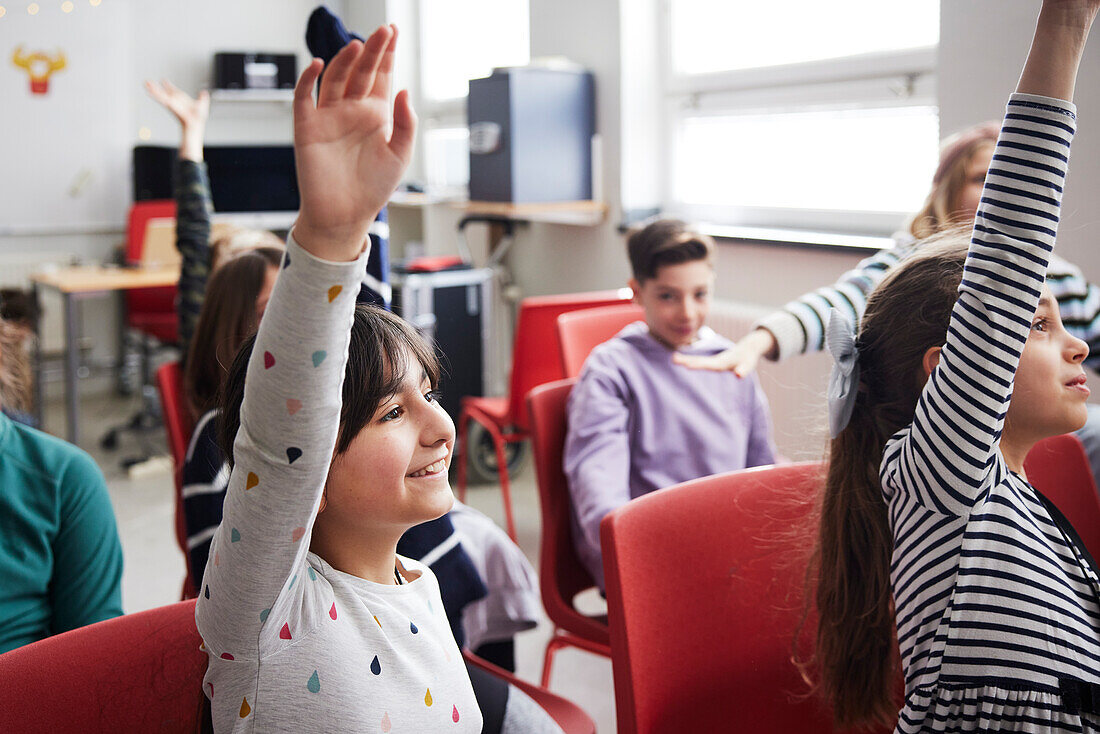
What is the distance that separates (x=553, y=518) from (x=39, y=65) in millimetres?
5458

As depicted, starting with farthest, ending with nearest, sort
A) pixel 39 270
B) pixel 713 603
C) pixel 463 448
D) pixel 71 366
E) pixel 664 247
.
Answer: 1. pixel 39 270
2. pixel 71 366
3. pixel 463 448
4. pixel 664 247
5. pixel 713 603

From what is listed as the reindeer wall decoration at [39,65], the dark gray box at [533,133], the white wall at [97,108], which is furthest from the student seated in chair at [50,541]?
the reindeer wall decoration at [39,65]

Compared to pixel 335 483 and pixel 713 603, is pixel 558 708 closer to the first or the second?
pixel 713 603

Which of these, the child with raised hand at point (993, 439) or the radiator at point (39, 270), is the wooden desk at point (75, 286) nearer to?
the radiator at point (39, 270)

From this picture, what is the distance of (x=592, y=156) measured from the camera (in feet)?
13.5

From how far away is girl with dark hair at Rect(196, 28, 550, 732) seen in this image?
2.11 feet

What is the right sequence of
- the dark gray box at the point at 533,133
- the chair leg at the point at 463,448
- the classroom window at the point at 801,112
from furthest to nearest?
the dark gray box at the point at 533,133, the chair leg at the point at 463,448, the classroom window at the point at 801,112

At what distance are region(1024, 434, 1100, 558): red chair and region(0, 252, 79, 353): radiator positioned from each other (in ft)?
18.3

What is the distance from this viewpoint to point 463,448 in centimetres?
361

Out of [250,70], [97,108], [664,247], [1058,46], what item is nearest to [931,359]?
[1058,46]

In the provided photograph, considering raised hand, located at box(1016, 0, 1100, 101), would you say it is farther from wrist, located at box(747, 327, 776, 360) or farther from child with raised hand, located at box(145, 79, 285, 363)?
child with raised hand, located at box(145, 79, 285, 363)

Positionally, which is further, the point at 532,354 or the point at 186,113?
the point at 532,354

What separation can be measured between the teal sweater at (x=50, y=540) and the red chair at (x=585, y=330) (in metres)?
1.38

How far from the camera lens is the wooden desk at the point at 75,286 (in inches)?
162
